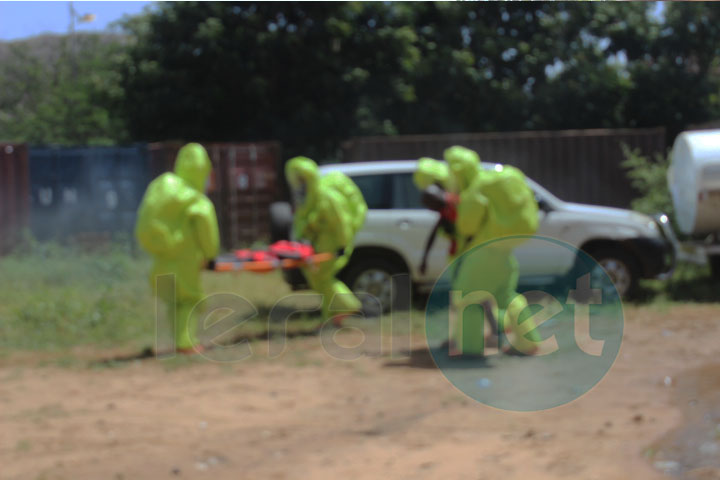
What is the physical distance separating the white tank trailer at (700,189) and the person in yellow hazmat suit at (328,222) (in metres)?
4.20

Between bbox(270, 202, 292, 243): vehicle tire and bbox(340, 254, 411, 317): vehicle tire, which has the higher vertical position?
bbox(270, 202, 292, 243): vehicle tire

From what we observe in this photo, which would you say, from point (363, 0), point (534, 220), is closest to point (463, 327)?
point (534, 220)

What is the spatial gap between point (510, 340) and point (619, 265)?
3.08m

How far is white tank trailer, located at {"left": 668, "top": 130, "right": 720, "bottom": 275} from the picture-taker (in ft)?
35.5

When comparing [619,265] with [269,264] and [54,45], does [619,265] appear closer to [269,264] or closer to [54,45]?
[269,264]

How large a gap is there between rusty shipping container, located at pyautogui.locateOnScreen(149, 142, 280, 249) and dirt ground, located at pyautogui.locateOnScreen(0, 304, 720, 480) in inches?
303

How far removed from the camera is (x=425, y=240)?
1039 cm

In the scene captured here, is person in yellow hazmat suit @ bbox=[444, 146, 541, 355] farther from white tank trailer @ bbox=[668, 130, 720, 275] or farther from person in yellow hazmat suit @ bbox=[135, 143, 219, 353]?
white tank trailer @ bbox=[668, 130, 720, 275]

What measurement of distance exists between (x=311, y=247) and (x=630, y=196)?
850 centimetres

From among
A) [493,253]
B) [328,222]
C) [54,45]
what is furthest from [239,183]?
[54,45]

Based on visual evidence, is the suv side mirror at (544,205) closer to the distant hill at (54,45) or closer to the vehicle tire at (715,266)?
the vehicle tire at (715,266)

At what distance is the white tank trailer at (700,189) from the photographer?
35.5 ft

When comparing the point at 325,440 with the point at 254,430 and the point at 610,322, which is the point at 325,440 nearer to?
the point at 254,430

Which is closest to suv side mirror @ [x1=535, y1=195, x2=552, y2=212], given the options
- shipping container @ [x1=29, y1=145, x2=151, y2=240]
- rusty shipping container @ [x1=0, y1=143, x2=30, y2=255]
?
shipping container @ [x1=29, y1=145, x2=151, y2=240]
